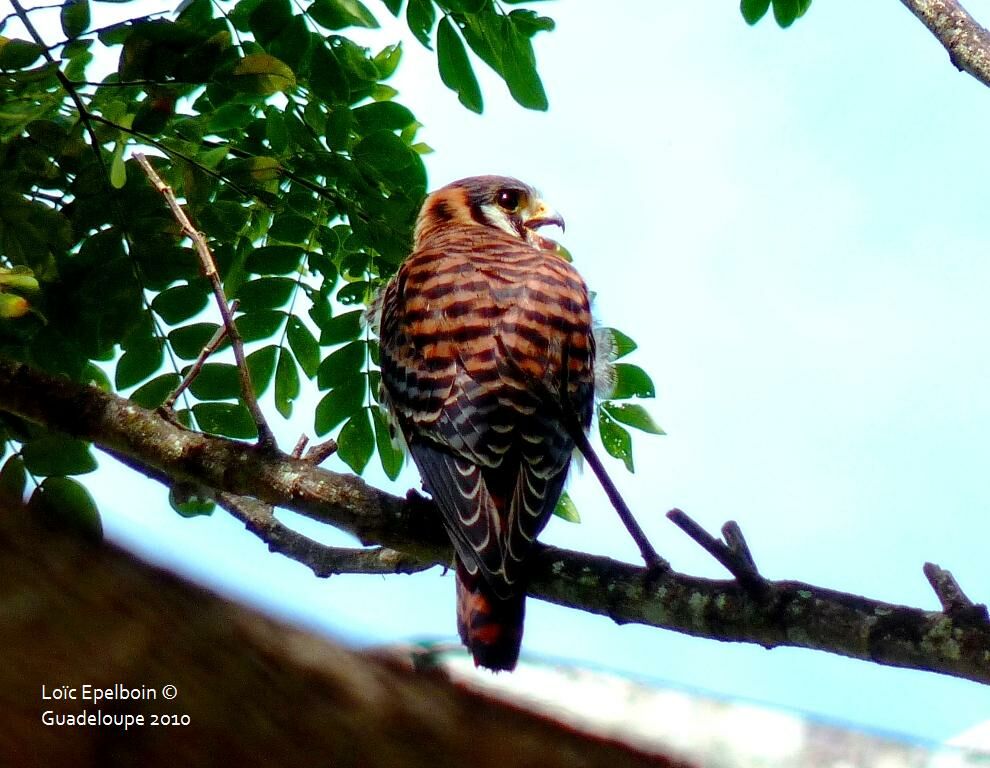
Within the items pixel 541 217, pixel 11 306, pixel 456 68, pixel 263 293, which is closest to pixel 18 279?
pixel 11 306

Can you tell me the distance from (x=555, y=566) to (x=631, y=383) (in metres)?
0.92

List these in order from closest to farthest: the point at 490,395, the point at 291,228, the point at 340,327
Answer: the point at 490,395, the point at 291,228, the point at 340,327

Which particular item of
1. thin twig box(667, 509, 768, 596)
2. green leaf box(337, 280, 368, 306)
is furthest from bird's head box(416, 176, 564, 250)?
thin twig box(667, 509, 768, 596)

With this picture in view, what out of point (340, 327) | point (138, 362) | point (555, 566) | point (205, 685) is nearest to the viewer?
point (205, 685)

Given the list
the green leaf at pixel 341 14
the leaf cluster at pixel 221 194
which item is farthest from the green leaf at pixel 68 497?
the green leaf at pixel 341 14

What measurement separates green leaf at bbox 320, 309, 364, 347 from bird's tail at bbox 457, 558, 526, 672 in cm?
101

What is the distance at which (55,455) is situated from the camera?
307 centimetres

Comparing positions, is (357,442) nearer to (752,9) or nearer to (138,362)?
(138,362)

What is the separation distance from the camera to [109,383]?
3.57 metres

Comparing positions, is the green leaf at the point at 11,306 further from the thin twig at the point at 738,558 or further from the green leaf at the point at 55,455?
the thin twig at the point at 738,558

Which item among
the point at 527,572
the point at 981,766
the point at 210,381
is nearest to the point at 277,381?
the point at 210,381

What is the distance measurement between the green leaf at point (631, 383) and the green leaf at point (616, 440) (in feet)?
0.26

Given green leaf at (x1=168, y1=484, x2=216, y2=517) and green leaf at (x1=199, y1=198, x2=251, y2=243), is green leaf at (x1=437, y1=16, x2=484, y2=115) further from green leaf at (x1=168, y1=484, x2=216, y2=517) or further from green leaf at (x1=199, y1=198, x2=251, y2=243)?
green leaf at (x1=168, y1=484, x2=216, y2=517)

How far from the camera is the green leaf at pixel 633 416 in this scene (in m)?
3.36
